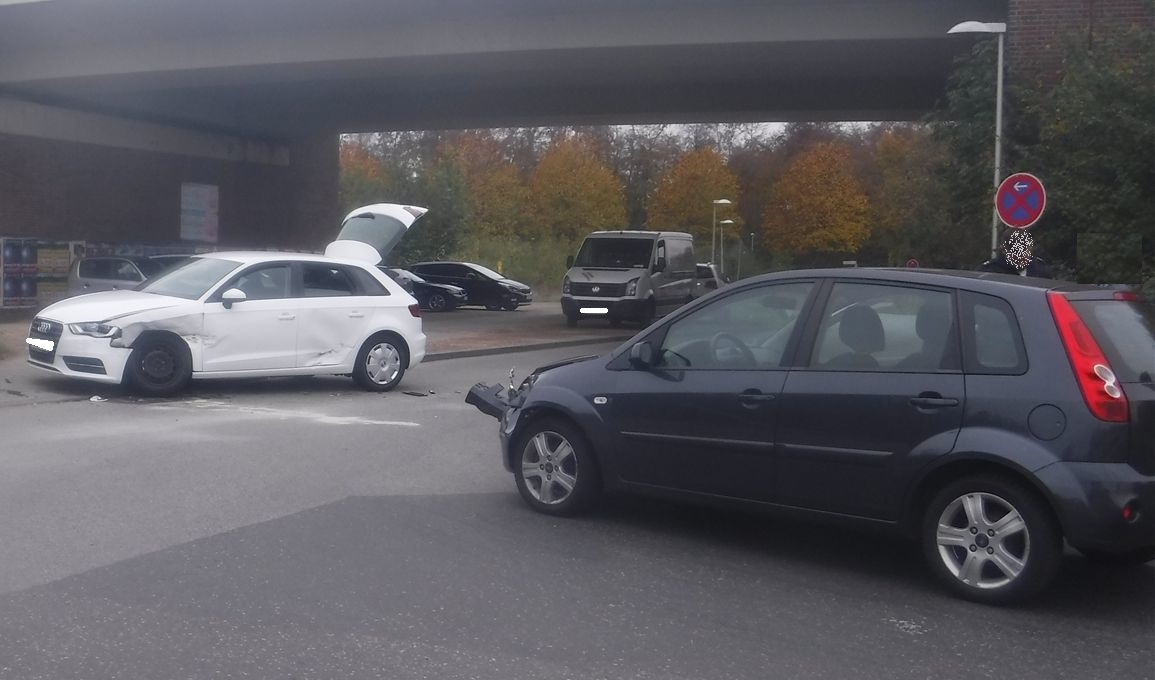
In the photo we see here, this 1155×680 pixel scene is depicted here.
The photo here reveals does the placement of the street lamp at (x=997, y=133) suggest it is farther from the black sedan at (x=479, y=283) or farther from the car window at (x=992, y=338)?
the black sedan at (x=479, y=283)

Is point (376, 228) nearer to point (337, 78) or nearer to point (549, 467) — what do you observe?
point (337, 78)

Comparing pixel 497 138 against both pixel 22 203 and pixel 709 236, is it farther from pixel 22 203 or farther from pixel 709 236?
pixel 22 203

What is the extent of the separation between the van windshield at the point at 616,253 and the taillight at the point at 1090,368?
22.2 meters

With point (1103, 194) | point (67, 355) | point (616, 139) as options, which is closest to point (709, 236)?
point (616, 139)

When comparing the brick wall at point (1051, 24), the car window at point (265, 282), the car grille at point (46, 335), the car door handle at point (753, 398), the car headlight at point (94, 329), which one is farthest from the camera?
the brick wall at point (1051, 24)

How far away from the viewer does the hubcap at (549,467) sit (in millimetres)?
7676

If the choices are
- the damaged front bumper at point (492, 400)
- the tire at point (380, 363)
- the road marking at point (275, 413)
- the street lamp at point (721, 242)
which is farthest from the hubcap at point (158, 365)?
the street lamp at point (721, 242)

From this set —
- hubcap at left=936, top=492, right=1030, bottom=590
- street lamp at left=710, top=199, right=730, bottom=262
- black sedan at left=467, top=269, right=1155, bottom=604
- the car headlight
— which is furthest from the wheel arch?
street lamp at left=710, top=199, right=730, bottom=262

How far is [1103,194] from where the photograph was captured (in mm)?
16953

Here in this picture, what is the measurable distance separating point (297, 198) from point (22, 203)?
9571 millimetres

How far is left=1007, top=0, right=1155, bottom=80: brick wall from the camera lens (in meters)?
20.1

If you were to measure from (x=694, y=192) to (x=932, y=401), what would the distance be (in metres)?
44.8

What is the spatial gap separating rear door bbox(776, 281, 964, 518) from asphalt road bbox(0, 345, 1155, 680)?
37 centimetres

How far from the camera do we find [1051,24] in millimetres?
20719
